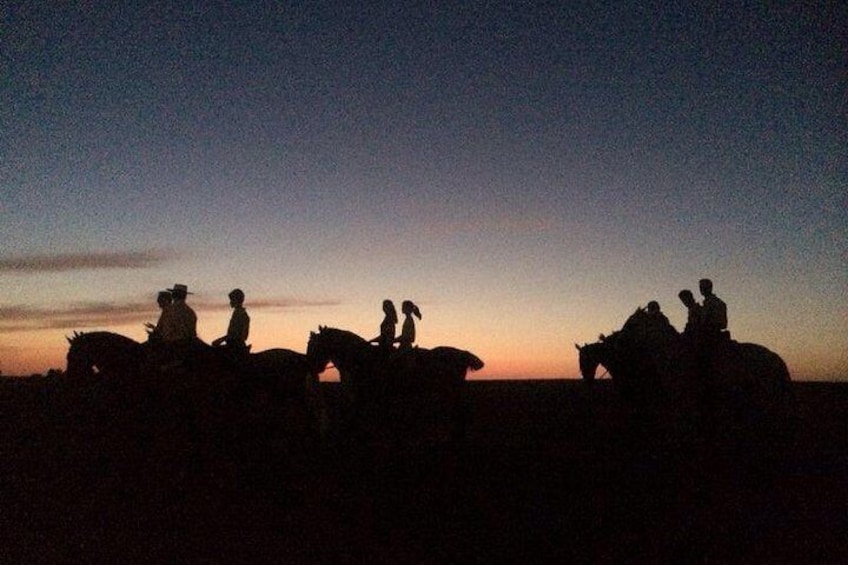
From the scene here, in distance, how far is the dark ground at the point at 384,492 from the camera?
6.43 meters

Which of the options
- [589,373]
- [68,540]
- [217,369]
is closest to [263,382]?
[217,369]

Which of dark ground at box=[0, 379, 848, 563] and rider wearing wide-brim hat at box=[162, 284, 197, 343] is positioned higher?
rider wearing wide-brim hat at box=[162, 284, 197, 343]

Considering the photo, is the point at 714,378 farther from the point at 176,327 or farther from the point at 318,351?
the point at 176,327

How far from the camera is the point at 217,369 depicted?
1097cm

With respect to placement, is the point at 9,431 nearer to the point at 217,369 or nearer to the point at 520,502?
the point at 217,369

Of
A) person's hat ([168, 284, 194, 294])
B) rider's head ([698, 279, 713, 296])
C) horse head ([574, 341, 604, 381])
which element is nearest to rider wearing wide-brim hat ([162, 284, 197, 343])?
person's hat ([168, 284, 194, 294])

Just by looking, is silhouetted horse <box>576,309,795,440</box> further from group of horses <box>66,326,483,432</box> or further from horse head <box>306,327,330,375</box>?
horse head <box>306,327,330,375</box>

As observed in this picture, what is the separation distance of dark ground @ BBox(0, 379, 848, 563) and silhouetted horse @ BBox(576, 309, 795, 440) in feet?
2.67

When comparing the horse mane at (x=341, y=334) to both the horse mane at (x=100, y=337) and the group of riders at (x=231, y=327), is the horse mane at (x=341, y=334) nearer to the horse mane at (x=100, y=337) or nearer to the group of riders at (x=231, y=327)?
the group of riders at (x=231, y=327)

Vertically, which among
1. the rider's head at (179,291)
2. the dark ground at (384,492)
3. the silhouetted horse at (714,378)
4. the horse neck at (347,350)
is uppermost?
the rider's head at (179,291)

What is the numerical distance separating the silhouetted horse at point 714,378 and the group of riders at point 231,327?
5.10 metres

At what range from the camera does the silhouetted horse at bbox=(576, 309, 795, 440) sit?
1191 cm

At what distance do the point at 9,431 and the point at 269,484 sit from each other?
9.68 meters

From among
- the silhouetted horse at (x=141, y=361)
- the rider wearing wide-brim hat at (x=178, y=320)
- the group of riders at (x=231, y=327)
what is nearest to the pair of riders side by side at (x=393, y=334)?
the group of riders at (x=231, y=327)
